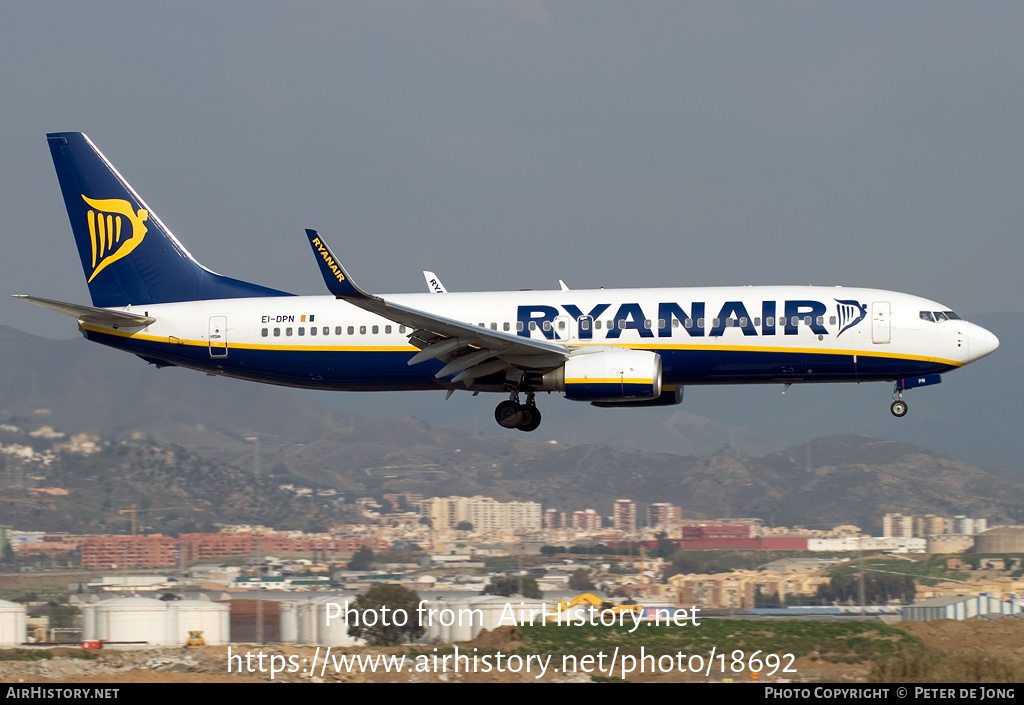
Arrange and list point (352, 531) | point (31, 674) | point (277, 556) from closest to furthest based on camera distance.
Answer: point (31, 674)
point (277, 556)
point (352, 531)

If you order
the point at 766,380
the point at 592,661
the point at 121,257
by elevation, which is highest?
the point at 121,257

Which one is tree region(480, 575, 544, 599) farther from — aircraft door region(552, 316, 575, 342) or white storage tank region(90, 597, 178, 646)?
aircraft door region(552, 316, 575, 342)

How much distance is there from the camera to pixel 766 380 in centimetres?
3612

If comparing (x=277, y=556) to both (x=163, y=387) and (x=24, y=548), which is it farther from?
(x=163, y=387)

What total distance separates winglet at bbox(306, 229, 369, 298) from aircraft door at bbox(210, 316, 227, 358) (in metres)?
7.60

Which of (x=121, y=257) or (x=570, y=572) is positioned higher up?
(x=121, y=257)

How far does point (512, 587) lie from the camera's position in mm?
64688

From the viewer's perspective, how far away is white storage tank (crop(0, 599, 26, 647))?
55688 mm

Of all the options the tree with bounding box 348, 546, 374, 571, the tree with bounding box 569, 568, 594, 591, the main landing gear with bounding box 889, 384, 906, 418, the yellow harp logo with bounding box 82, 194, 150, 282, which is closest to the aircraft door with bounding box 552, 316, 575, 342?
the main landing gear with bounding box 889, 384, 906, 418

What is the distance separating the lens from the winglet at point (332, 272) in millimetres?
32750

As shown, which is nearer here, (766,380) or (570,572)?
(766,380)

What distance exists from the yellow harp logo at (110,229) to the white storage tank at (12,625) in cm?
2169

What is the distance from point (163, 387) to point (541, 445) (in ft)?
183

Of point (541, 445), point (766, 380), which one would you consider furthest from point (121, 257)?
point (541, 445)
